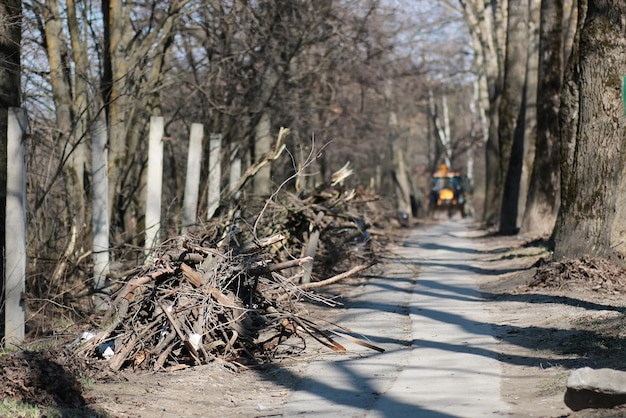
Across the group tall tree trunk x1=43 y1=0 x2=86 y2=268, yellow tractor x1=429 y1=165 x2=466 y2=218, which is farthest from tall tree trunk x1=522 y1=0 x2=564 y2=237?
yellow tractor x1=429 y1=165 x2=466 y2=218

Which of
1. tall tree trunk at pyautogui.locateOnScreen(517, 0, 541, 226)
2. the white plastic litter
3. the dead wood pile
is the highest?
tall tree trunk at pyautogui.locateOnScreen(517, 0, 541, 226)

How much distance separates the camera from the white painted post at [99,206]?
43.6ft

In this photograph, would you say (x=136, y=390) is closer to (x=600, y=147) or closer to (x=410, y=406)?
(x=410, y=406)

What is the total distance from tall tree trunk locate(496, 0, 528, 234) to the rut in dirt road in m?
11.9

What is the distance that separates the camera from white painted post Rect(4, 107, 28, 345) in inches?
425

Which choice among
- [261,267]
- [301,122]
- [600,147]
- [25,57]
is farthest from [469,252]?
[261,267]

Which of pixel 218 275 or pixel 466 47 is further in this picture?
pixel 466 47

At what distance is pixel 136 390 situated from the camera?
840cm

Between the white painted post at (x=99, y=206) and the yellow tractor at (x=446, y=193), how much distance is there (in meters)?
39.8

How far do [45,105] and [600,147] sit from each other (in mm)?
9653

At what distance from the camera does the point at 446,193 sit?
172 feet

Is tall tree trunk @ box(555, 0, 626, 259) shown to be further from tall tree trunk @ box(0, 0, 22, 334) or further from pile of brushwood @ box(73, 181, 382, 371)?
tall tree trunk @ box(0, 0, 22, 334)

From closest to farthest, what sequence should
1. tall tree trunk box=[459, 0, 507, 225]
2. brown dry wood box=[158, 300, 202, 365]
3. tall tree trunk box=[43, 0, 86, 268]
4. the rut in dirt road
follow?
the rut in dirt road → brown dry wood box=[158, 300, 202, 365] → tall tree trunk box=[43, 0, 86, 268] → tall tree trunk box=[459, 0, 507, 225]

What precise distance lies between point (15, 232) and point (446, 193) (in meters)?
43.0
